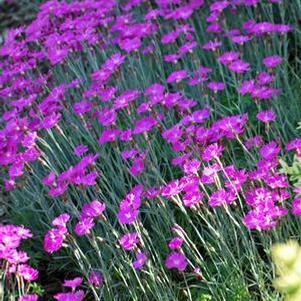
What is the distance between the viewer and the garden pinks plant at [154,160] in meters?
2.29

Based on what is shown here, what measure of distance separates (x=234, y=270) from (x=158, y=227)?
0.53m

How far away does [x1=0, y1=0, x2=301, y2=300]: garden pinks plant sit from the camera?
2289mm

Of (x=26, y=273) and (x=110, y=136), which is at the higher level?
(x=110, y=136)

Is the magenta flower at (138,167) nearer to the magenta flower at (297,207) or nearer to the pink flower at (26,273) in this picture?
the pink flower at (26,273)

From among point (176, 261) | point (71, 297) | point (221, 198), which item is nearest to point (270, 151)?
point (221, 198)

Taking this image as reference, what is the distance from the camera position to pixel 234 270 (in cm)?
230

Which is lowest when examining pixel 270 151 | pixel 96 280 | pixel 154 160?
pixel 96 280

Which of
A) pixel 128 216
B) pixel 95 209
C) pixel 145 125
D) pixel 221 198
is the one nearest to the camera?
pixel 221 198

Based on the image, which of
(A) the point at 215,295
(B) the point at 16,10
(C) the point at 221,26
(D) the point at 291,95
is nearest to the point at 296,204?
(A) the point at 215,295

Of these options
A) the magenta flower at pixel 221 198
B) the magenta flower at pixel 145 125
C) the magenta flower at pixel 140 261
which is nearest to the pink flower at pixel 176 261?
the magenta flower at pixel 140 261

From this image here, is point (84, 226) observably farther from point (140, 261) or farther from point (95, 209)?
point (140, 261)

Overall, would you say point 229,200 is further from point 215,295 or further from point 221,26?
point 221,26

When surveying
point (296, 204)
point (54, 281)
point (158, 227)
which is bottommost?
point (54, 281)

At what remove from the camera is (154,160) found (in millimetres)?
2842
